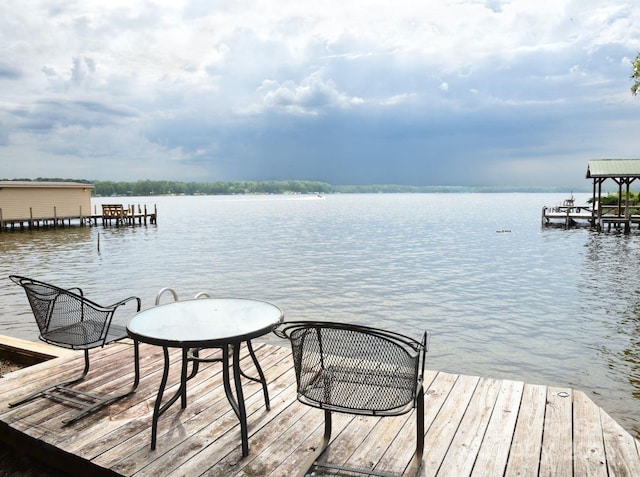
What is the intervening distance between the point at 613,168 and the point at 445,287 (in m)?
25.6

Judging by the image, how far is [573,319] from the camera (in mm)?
11602

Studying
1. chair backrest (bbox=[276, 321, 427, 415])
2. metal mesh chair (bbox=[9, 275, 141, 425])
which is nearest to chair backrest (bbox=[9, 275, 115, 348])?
metal mesh chair (bbox=[9, 275, 141, 425])

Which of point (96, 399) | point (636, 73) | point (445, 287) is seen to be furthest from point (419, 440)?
point (636, 73)

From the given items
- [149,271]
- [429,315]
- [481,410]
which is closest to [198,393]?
[481,410]

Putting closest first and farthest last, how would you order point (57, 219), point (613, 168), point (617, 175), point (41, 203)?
point (617, 175)
point (613, 168)
point (41, 203)
point (57, 219)

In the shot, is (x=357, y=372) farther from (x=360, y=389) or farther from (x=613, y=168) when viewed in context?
(x=613, y=168)

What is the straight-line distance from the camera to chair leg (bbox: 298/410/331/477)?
299 cm

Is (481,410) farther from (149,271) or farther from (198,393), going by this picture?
(149,271)

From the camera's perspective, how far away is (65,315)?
165 inches

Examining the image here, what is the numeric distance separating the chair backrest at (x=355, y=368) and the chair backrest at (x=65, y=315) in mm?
1946

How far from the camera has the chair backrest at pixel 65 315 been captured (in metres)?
4.05

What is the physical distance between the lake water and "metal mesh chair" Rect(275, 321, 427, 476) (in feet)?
16.1

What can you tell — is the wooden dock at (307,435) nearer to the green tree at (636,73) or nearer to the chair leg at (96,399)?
the chair leg at (96,399)

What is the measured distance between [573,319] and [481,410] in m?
9.12
